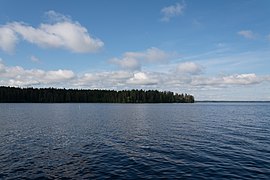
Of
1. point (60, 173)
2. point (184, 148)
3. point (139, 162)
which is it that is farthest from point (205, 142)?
point (60, 173)

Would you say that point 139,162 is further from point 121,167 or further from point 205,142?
point 205,142

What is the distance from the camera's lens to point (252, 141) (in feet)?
132

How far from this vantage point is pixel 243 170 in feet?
80.6

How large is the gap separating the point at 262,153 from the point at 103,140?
871 inches

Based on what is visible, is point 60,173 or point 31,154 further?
point 31,154

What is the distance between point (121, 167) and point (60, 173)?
5745 millimetres

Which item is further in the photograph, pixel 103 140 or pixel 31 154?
pixel 103 140

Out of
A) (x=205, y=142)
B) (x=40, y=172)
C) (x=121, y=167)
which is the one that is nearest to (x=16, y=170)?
(x=40, y=172)

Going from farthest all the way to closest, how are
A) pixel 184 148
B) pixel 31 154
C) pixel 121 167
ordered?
1. pixel 184 148
2. pixel 31 154
3. pixel 121 167

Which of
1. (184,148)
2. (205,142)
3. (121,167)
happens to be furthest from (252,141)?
(121,167)

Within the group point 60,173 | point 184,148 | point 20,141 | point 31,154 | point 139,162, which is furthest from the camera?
point 20,141

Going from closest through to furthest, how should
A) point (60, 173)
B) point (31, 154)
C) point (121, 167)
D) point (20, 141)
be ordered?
point (60, 173) → point (121, 167) → point (31, 154) → point (20, 141)

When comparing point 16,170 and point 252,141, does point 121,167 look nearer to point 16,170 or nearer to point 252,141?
point 16,170

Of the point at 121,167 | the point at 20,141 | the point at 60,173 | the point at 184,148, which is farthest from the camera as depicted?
the point at 20,141
